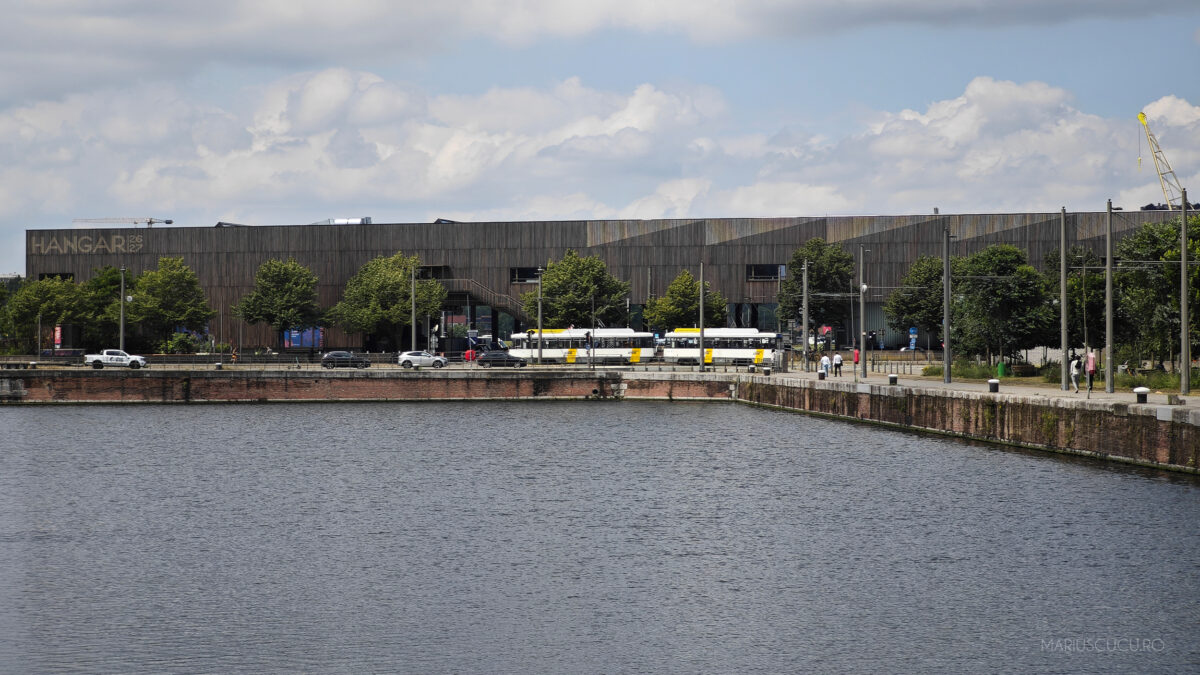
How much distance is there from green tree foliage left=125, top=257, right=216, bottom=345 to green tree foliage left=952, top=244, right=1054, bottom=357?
76.2m

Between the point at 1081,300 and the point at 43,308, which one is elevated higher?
the point at 43,308

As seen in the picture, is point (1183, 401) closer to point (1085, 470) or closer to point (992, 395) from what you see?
point (1085, 470)

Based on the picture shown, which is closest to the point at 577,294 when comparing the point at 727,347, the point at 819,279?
the point at 727,347

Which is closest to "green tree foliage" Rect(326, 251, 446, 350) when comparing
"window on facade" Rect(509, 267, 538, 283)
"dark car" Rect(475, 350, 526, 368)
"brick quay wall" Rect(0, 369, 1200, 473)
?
"window on facade" Rect(509, 267, 538, 283)

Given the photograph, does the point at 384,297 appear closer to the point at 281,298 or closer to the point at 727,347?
the point at 281,298

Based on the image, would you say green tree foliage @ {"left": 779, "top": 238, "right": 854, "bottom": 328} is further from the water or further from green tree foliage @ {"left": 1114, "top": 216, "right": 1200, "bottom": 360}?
the water

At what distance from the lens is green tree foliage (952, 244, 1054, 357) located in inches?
3051

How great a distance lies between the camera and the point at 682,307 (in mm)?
118938

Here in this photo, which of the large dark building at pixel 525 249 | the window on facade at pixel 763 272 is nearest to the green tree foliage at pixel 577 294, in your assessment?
the large dark building at pixel 525 249

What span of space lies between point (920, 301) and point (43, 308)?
82719mm

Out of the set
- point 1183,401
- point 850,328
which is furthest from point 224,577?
point 850,328

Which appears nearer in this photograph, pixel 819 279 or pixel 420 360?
pixel 420 360

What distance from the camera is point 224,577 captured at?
3017 cm

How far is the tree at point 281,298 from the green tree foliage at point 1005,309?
67664 mm
